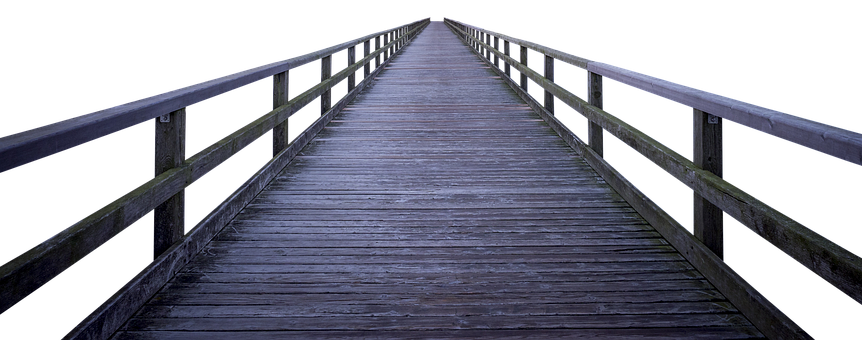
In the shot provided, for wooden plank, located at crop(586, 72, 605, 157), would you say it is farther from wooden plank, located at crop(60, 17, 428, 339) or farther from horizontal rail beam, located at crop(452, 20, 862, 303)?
wooden plank, located at crop(60, 17, 428, 339)

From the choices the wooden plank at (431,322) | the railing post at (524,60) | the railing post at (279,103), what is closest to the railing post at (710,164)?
the wooden plank at (431,322)

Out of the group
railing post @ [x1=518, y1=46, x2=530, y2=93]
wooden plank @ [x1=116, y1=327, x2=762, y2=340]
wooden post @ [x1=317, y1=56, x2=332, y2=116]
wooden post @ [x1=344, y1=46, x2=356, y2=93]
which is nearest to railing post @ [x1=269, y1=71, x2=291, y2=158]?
wooden post @ [x1=317, y1=56, x2=332, y2=116]

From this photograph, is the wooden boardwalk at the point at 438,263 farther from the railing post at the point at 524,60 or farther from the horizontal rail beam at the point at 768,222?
the railing post at the point at 524,60

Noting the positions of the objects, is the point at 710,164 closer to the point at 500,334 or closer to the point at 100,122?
the point at 500,334

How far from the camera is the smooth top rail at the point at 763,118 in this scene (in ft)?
6.61

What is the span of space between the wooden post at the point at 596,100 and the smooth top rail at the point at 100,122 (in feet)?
8.61

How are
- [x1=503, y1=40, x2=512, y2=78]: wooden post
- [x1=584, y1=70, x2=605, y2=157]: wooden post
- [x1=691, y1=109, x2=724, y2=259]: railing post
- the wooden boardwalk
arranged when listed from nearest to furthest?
the wooden boardwalk < [x1=691, y1=109, x2=724, y2=259]: railing post < [x1=584, y1=70, x2=605, y2=157]: wooden post < [x1=503, y1=40, x2=512, y2=78]: wooden post

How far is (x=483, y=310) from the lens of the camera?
283cm

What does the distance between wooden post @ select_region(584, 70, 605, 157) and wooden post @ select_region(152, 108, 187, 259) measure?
3.20 metres

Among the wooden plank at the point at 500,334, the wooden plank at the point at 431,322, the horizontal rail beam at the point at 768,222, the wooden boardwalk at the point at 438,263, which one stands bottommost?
the wooden plank at the point at 500,334

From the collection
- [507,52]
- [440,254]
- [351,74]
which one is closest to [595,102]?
[440,254]

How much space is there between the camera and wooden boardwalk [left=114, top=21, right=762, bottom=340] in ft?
8.90

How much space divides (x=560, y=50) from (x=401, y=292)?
4006 mm

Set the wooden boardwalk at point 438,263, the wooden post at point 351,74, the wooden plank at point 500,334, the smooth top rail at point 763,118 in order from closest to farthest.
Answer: the smooth top rail at point 763,118, the wooden plank at point 500,334, the wooden boardwalk at point 438,263, the wooden post at point 351,74
